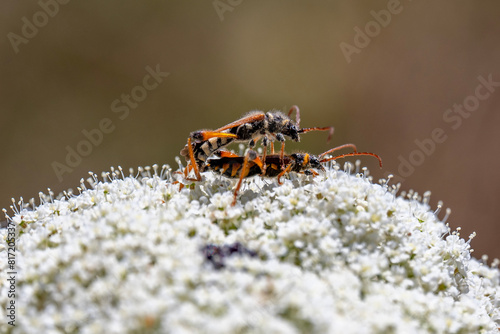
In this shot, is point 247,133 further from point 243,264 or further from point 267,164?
point 243,264

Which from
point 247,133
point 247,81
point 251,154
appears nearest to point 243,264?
point 251,154

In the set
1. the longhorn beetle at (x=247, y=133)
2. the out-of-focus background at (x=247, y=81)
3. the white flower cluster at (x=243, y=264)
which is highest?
the out-of-focus background at (x=247, y=81)

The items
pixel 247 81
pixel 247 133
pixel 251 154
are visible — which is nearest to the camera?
pixel 251 154

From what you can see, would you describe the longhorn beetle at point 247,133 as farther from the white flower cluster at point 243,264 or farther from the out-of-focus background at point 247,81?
the out-of-focus background at point 247,81

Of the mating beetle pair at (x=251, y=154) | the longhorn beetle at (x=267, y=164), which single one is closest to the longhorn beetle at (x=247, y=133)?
the mating beetle pair at (x=251, y=154)

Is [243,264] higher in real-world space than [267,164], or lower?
lower

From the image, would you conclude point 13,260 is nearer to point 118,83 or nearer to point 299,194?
point 299,194
